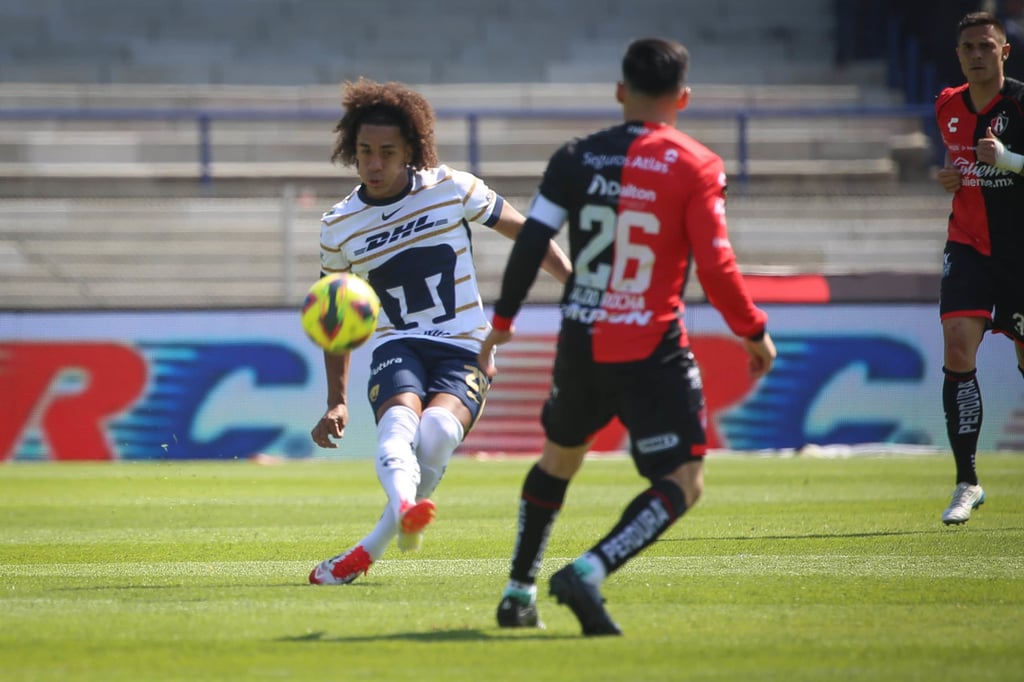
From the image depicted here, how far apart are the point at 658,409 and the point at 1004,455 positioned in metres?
11.7

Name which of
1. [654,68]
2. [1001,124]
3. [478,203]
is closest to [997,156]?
[1001,124]

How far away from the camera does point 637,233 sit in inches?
214

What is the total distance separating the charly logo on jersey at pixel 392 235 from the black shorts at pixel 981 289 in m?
3.53

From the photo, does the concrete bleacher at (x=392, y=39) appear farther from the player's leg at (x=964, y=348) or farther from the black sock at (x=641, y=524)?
the black sock at (x=641, y=524)

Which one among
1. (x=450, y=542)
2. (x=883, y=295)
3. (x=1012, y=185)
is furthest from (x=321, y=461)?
(x=1012, y=185)

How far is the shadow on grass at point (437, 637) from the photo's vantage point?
17.7ft

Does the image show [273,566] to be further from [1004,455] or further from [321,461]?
[1004,455]

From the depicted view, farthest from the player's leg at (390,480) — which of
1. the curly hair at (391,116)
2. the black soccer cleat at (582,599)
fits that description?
the curly hair at (391,116)

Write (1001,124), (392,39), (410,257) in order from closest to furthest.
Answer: (410,257) < (1001,124) < (392,39)

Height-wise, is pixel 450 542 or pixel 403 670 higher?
pixel 403 670

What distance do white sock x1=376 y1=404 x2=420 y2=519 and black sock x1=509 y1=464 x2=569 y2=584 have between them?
30.4 inches

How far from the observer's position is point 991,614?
19.1 feet

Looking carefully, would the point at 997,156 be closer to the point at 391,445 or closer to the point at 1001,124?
the point at 1001,124

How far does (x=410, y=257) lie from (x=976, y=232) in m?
3.85
